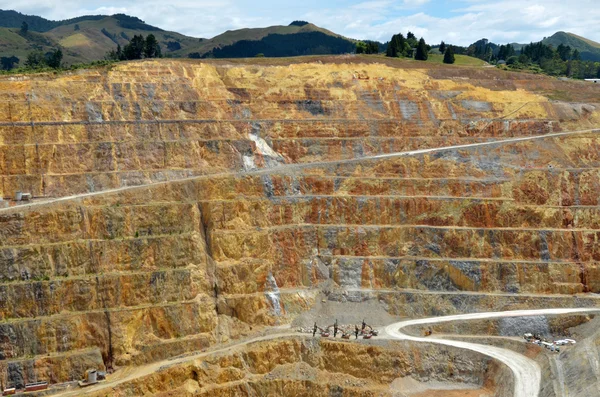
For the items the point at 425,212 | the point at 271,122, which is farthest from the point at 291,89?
the point at 425,212

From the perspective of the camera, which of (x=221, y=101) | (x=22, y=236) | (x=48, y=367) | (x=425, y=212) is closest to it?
(x=48, y=367)

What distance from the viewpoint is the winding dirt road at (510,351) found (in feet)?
174

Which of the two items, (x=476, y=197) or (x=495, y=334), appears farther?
(x=476, y=197)

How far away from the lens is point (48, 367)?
5362 centimetres

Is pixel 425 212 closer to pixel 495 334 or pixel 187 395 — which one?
pixel 495 334

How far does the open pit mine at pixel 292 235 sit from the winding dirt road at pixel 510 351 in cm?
26

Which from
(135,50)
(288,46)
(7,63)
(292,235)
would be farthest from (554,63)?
(7,63)

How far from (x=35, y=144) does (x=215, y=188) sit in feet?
62.1

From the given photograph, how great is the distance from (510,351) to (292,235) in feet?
76.9

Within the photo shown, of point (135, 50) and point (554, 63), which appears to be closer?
point (135, 50)

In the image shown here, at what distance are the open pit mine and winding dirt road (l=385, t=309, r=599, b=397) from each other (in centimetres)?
26

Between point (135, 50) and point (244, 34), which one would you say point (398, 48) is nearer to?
point (135, 50)

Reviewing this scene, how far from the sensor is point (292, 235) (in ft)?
226

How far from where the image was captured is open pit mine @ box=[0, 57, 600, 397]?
5672cm
